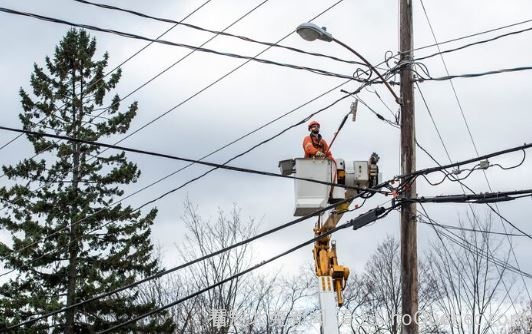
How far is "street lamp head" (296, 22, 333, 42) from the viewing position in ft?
33.9

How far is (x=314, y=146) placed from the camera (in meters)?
11.9

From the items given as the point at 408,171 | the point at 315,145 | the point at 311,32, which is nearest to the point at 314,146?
the point at 315,145

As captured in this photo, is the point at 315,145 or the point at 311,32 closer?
the point at 311,32

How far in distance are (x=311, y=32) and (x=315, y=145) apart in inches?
82.2

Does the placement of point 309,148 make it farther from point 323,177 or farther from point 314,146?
point 323,177

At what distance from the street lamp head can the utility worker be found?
5.99ft

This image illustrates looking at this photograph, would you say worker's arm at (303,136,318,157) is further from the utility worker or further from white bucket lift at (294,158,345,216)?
white bucket lift at (294,158,345,216)

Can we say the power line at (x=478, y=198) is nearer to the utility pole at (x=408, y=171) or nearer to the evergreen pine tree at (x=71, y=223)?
the utility pole at (x=408, y=171)

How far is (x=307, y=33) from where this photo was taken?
34.1 ft

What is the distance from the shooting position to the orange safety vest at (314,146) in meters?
11.7

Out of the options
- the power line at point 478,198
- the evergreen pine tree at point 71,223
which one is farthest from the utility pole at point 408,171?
the evergreen pine tree at point 71,223

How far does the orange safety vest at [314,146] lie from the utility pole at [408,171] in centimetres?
111

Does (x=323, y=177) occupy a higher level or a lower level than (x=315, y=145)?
lower

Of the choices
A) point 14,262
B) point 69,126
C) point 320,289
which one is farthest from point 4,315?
point 320,289
